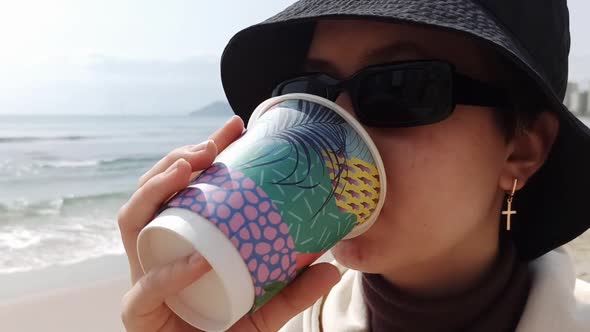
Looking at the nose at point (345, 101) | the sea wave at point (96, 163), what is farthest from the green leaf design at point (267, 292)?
the sea wave at point (96, 163)

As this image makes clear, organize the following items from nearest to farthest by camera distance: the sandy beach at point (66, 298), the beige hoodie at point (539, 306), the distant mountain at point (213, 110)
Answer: the beige hoodie at point (539, 306)
the sandy beach at point (66, 298)
the distant mountain at point (213, 110)

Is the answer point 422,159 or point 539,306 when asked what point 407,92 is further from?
point 539,306

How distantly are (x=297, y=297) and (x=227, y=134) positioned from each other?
1.28 feet

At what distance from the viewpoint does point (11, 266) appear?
4.21 meters

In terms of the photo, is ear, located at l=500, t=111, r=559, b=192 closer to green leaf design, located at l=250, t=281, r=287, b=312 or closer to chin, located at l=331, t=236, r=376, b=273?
chin, located at l=331, t=236, r=376, b=273

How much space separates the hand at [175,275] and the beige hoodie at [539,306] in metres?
0.54

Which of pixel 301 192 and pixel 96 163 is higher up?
pixel 301 192

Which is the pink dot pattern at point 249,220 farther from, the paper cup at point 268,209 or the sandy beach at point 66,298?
the sandy beach at point 66,298

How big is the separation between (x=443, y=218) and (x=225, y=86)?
0.87 m

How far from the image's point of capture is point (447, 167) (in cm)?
124

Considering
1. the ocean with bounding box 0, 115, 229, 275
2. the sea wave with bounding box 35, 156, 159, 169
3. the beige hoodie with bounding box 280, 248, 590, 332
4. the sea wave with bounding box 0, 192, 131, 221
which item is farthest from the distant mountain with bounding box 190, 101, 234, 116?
the beige hoodie with bounding box 280, 248, 590, 332

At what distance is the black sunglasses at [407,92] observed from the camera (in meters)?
1.21

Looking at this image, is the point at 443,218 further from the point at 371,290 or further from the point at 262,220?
the point at 262,220

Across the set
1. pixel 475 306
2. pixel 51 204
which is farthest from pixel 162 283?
pixel 51 204
